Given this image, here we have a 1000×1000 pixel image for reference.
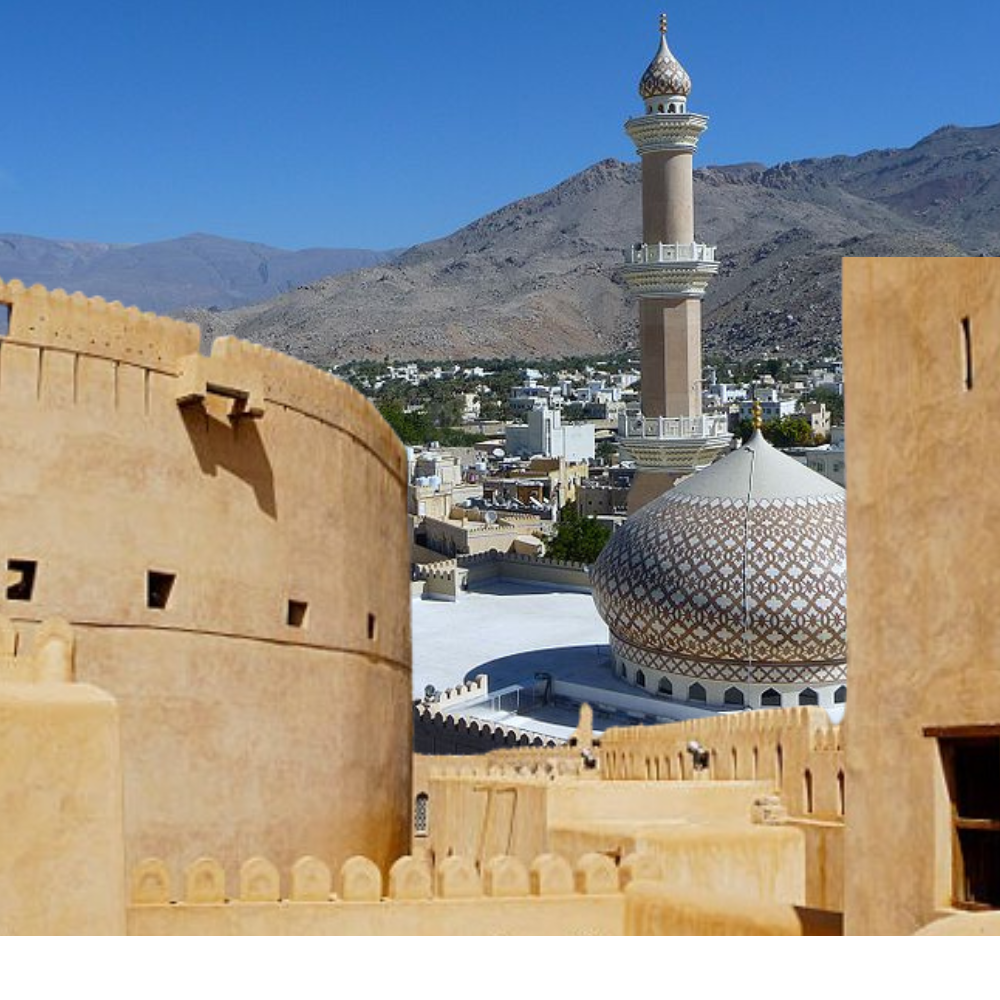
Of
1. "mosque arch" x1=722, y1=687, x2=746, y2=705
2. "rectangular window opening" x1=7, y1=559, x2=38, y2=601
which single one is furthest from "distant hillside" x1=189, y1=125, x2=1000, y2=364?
"rectangular window opening" x1=7, y1=559, x2=38, y2=601

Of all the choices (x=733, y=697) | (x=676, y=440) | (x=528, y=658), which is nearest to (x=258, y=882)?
Answer: (x=733, y=697)

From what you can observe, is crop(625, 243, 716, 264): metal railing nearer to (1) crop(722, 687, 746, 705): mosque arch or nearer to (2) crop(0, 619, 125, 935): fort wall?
(1) crop(722, 687, 746, 705): mosque arch

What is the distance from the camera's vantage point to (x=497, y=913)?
5.59 meters

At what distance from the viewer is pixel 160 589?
7.34 meters

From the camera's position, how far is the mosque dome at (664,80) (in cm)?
2517

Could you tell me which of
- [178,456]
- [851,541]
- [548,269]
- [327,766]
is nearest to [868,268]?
[851,541]

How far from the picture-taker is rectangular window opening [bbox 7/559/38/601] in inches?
267

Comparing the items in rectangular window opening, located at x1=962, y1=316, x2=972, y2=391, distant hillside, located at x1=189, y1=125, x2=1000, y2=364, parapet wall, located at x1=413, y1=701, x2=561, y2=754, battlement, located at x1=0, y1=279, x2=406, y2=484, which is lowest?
parapet wall, located at x1=413, y1=701, x2=561, y2=754

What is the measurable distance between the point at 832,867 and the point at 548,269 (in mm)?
166231

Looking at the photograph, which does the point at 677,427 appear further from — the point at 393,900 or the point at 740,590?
the point at 393,900

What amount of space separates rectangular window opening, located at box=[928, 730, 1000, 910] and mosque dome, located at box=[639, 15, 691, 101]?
22.0 m

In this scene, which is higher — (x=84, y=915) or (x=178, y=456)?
(x=178, y=456)

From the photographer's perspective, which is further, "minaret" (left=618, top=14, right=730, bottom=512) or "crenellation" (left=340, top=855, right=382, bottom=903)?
"minaret" (left=618, top=14, right=730, bottom=512)

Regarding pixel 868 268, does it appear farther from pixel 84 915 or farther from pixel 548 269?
pixel 548 269
